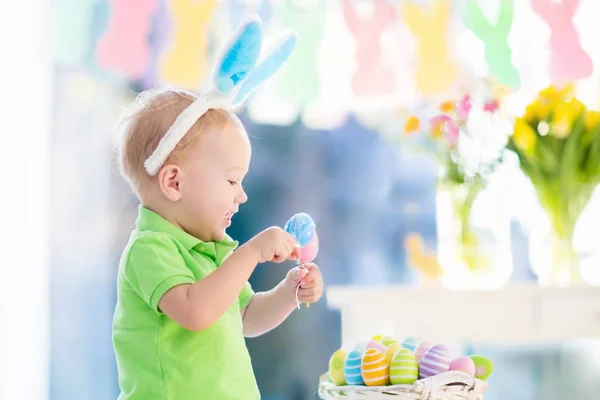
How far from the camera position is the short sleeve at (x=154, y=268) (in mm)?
1090

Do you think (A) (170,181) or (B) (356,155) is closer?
(A) (170,181)

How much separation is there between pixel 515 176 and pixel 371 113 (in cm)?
48

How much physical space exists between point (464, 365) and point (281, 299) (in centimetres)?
34

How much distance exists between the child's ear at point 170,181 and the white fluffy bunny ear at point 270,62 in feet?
0.49

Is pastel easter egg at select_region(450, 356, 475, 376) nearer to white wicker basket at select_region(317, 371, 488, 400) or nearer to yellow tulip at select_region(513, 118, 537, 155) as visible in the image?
white wicker basket at select_region(317, 371, 488, 400)

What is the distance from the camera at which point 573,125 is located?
2.18m

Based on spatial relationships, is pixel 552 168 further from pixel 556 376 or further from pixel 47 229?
pixel 47 229

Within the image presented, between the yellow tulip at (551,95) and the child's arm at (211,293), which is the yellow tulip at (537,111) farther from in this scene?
the child's arm at (211,293)

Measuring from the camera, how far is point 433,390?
1.30 meters

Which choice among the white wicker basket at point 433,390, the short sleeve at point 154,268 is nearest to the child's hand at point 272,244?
the short sleeve at point 154,268

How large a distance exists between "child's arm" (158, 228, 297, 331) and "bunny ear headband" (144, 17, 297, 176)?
0.65 feet

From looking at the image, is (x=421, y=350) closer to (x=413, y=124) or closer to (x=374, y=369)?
(x=374, y=369)

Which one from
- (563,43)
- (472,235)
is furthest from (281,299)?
(563,43)

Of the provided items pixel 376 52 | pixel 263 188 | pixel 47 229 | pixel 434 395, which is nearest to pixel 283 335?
pixel 263 188
